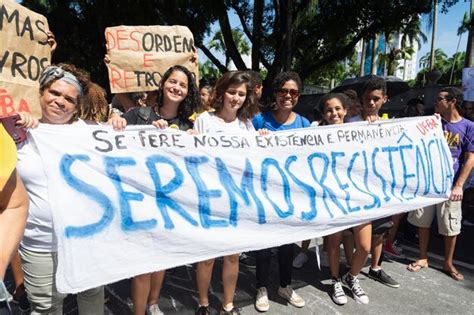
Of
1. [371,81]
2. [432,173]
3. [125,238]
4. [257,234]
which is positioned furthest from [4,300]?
[432,173]

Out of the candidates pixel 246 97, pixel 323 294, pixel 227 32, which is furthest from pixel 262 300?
pixel 227 32

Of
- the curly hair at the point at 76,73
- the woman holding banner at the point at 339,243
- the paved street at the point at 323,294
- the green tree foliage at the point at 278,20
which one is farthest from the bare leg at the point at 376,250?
the green tree foliage at the point at 278,20

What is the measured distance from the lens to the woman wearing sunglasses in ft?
9.31

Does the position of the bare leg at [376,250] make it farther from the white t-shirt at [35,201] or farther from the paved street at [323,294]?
the white t-shirt at [35,201]

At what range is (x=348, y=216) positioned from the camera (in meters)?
2.76

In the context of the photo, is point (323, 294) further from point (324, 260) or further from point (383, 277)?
point (324, 260)

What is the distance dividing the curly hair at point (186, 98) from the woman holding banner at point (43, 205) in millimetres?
727

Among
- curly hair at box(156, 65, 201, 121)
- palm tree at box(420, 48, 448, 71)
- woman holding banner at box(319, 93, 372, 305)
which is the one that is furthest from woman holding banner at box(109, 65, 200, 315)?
palm tree at box(420, 48, 448, 71)

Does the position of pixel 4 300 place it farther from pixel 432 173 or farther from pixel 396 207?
pixel 432 173

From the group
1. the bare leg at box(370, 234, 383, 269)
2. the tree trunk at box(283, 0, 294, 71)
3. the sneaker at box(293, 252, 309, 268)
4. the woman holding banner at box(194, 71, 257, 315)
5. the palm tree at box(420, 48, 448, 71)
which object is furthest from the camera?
the palm tree at box(420, 48, 448, 71)

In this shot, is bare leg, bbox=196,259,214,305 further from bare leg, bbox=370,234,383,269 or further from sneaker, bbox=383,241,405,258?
sneaker, bbox=383,241,405,258

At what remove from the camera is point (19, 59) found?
1.93 meters

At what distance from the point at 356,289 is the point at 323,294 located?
27cm

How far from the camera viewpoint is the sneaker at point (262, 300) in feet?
9.22
